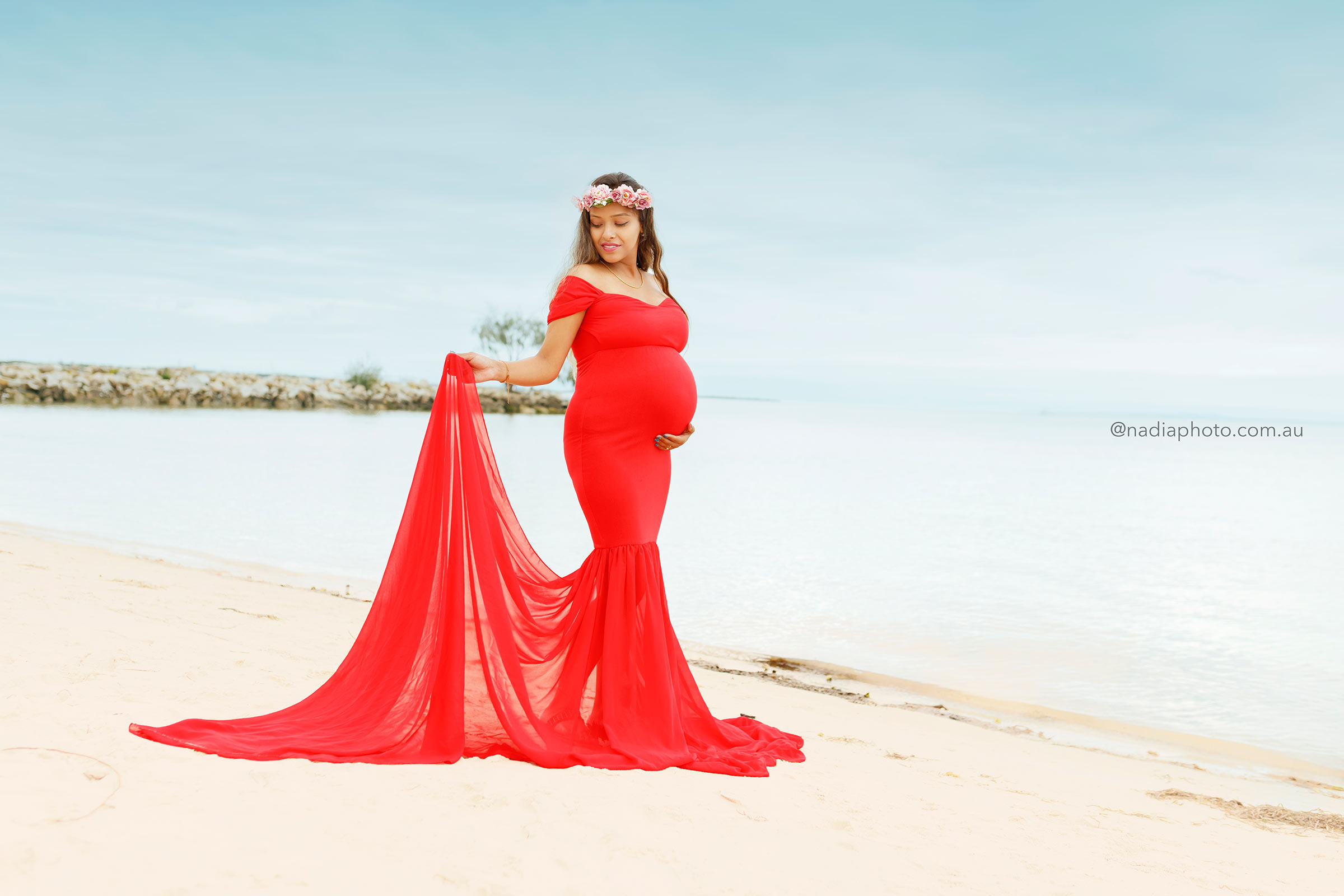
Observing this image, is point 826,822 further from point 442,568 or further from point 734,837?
point 442,568

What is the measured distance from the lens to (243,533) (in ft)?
38.0

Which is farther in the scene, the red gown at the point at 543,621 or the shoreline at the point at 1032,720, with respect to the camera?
the shoreline at the point at 1032,720

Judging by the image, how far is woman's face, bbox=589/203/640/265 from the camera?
3.76 metres

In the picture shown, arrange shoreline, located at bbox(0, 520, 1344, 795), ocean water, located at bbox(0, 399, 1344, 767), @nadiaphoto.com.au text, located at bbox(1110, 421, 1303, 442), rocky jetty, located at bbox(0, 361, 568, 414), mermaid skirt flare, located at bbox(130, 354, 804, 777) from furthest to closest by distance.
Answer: @nadiaphoto.com.au text, located at bbox(1110, 421, 1303, 442), rocky jetty, located at bbox(0, 361, 568, 414), ocean water, located at bbox(0, 399, 1344, 767), shoreline, located at bbox(0, 520, 1344, 795), mermaid skirt flare, located at bbox(130, 354, 804, 777)

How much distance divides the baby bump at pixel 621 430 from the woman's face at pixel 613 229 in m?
0.43

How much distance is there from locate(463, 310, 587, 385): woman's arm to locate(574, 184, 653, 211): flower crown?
18.4 inches

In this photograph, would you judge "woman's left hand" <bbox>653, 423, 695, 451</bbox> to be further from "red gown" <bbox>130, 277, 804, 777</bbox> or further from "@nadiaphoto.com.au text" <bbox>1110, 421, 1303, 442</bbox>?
"@nadiaphoto.com.au text" <bbox>1110, 421, 1303, 442</bbox>

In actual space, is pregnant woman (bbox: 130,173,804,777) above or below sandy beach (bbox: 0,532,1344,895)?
above

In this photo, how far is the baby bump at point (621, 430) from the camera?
3.66 m

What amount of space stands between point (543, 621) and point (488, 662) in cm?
36

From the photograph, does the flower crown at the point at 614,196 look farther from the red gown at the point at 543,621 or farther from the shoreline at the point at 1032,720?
the shoreline at the point at 1032,720

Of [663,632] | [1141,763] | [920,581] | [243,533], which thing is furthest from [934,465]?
[663,632]

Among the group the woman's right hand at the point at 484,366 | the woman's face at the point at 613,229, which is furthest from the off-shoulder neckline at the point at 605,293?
the woman's right hand at the point at 484,366

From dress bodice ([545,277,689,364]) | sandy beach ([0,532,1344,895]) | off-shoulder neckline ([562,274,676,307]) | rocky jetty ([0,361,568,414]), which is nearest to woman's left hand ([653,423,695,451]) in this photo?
dress bodice ([545,277,689,364])
